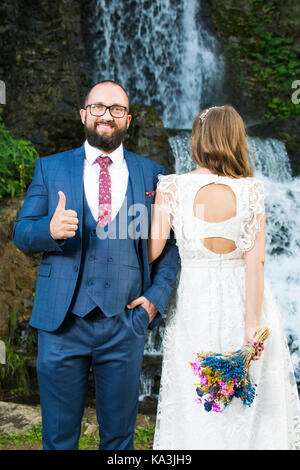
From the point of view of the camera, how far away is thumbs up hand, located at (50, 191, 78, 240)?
2.01m

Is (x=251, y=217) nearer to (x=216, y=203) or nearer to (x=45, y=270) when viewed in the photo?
(x=216, y=203)

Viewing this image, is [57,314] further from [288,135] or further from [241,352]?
[288,135]

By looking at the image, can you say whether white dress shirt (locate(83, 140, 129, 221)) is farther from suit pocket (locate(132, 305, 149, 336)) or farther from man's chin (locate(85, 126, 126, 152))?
suit pocket (locate(132, 305, 149, 336))

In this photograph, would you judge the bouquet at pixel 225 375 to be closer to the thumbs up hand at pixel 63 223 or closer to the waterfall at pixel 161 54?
the thumbs up hand at pixel 63 223

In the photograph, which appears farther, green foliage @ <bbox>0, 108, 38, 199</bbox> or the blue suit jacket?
green foliage @ <bbox>0, 108, 38, 199</bbox>

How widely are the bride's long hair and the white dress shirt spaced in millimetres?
388

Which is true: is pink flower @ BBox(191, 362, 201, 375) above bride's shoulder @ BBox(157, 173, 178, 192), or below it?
below

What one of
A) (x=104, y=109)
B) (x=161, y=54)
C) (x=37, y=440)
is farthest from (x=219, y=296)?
(x=161, y=54)

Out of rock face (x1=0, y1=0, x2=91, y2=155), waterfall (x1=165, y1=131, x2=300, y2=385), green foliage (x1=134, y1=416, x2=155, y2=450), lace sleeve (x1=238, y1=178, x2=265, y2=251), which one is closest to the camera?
lace sleeve (x1=238, y1=178, x2=265, y2=251)

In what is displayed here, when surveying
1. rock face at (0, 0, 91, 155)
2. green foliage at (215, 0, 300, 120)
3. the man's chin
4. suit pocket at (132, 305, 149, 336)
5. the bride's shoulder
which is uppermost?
green foliage at (215, 0, 300, 120)

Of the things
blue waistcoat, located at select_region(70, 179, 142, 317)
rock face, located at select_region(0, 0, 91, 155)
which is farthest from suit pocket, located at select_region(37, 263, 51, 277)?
rock face, located at select_region(0, 0, 91, 155)

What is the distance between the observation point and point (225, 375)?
2023mm

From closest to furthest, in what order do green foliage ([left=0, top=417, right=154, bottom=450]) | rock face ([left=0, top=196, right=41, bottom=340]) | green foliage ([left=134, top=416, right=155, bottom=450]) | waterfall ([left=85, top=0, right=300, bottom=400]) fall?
green foliage ([left=0, top=417, right=154, bottom=450]) < green foliage ([left=134, top=416, right=155, bottom=450]) < rock face ([left=0, top=196, right=41, bottom=340]) < waterfall ([left=85, top=0, right=300, bottom=400])

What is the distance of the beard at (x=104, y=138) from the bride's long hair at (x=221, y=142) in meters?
0.37
